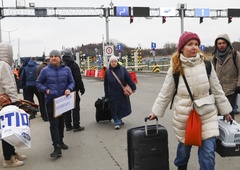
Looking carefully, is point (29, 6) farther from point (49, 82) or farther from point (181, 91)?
point (181, 91)

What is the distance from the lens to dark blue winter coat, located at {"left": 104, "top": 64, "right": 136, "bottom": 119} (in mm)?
7047

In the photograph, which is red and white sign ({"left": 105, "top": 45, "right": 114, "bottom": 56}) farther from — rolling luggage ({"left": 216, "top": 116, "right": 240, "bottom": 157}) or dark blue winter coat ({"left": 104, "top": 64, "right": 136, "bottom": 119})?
rolling luggage ({"left": 216, "top": 116, "right": 240, "bottom": 157})

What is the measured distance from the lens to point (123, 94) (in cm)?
710

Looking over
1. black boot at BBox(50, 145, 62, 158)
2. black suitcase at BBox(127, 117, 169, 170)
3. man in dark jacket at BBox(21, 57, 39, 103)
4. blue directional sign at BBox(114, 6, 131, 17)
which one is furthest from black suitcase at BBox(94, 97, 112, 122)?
blue directional sign at BBox(114, 6, 131, 17)

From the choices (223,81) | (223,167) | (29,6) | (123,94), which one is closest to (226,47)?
(223,81)

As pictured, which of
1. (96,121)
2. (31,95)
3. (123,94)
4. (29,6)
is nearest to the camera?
(123,94)

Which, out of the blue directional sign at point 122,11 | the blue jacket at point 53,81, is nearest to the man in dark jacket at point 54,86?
the blue jacket at point 53,81

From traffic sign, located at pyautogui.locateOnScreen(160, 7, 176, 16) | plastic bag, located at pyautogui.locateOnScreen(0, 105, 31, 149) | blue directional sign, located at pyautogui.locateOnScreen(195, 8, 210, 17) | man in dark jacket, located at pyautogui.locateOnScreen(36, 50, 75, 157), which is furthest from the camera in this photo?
blue directional sign, located at pyautogui.locateOnScreen(195, 8, 210, 17)

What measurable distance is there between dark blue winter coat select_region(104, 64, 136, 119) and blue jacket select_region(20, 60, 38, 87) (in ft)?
9.86

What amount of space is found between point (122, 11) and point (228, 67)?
21.0 m

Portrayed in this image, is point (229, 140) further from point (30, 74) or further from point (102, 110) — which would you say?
point (30, 74)

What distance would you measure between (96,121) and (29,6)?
20154mm

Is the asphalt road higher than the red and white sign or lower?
lower

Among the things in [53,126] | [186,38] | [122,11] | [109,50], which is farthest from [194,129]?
[122,11]
